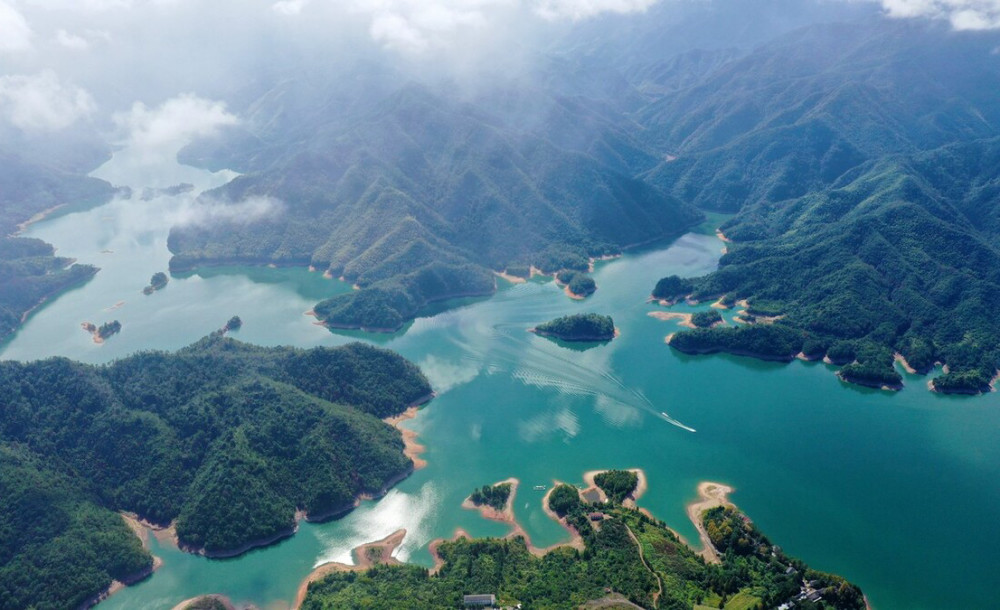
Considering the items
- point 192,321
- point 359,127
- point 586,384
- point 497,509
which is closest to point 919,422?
point 586,384

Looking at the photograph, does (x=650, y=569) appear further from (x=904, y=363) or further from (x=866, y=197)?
(x=866, y=197)

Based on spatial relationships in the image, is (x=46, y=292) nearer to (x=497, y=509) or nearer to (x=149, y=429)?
(x=149, y=429)

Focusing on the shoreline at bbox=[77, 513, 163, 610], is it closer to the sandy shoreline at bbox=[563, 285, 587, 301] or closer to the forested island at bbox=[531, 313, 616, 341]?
the forested island at bbox=[531, 313, 616, 341]

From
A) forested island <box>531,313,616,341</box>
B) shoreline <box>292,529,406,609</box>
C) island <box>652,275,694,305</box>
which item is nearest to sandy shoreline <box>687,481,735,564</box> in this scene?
shoreline <box>292,529,406,609</box>

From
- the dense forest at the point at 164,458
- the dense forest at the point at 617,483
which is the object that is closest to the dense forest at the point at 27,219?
the dense forest at the point at 164,458

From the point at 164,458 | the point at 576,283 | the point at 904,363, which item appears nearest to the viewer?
the point at 164,458

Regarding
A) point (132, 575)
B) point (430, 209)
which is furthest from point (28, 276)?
point (132, 575)
